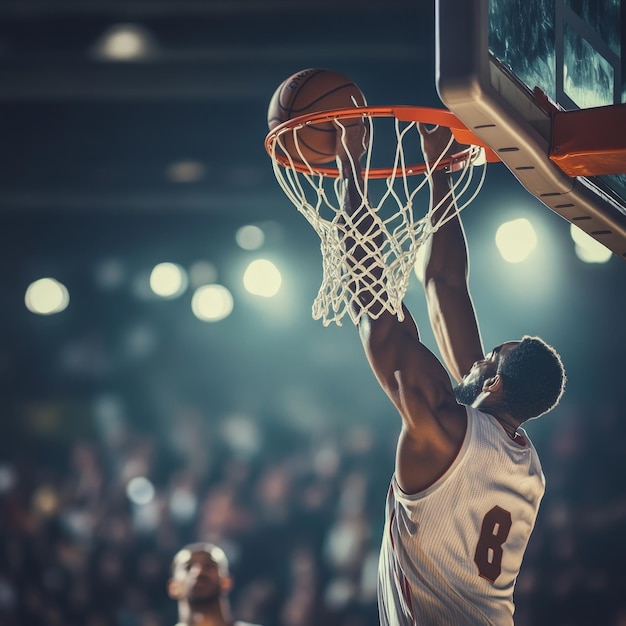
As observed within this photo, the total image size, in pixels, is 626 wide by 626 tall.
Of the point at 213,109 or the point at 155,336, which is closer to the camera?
the point at 213,109

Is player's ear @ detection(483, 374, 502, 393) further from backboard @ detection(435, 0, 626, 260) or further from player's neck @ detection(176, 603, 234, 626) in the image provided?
player's neck @ detection(176, 603, 234, 626)

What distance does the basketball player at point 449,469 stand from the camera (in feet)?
7.72

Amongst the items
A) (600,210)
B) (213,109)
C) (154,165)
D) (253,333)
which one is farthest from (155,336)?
(600,210)

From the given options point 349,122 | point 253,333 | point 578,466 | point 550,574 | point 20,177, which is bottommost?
point 550,574

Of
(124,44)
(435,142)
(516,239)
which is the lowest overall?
(435,142)

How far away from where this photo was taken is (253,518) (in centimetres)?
548

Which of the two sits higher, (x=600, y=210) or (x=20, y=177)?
(x=20, y=177)

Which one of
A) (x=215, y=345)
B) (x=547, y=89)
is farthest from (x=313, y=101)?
(x=215, y=345)

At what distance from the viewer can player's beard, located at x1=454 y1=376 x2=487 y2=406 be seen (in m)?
2.73

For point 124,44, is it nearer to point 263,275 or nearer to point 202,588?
point 263,275

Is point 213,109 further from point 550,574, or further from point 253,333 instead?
point 550,574

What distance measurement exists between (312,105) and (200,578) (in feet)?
7.24

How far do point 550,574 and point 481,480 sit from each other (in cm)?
299

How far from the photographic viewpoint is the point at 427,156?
2.64 meters
